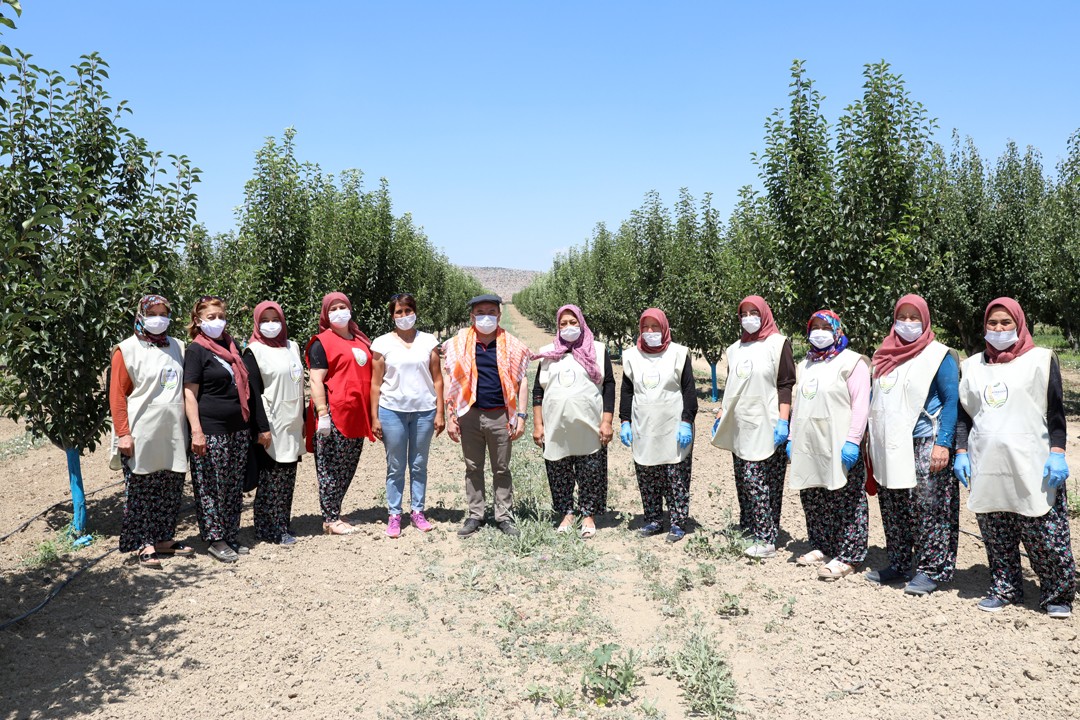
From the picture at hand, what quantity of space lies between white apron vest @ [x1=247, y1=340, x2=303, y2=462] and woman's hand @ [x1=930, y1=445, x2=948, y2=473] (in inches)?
169

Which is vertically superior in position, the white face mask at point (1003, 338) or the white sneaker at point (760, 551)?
the white face mask at point (1003, 338)

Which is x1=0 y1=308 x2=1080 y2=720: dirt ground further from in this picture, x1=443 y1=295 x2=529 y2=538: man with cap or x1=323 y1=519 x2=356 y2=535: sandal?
x1=443 y1=295 x2=529 y2=538: man with cap

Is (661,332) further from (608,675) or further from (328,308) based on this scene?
(328,308)

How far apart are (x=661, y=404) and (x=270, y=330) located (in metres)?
2.95

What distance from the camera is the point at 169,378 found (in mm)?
5023

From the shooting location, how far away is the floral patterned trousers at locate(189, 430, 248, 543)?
5.15m

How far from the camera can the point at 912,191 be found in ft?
25.2

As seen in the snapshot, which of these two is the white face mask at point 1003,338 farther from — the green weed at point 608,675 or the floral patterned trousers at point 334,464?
the floral patterned trousers at point 334,464

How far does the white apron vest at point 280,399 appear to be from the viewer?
5367mm

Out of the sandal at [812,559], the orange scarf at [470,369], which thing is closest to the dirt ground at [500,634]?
the sandal at [812,559]

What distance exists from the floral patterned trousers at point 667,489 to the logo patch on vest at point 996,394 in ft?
6.62

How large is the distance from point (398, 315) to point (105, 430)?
8.97ft

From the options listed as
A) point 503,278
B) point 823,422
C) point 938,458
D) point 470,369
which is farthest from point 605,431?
point 503,278

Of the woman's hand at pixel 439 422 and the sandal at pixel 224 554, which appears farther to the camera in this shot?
the woman's hand at pixel 439 422
